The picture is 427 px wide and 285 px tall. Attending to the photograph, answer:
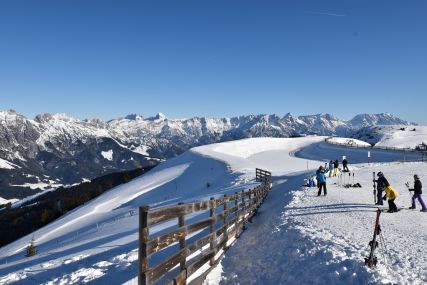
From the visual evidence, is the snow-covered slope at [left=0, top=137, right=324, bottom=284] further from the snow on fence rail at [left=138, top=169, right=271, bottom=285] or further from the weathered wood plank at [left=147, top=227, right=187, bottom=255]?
the weathered wood plank at [left=147, top=227, right=187, bottom=255]

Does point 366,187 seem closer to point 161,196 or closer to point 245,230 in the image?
point 245,230

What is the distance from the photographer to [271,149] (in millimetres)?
108938

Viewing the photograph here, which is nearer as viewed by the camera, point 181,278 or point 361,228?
point 181,278

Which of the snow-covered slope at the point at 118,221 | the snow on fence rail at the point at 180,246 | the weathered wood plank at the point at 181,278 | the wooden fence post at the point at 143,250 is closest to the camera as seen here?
the wooden fence post at the point at 143,250

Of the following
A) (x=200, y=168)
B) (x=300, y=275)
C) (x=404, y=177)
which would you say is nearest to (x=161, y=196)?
(x=200, y=168)

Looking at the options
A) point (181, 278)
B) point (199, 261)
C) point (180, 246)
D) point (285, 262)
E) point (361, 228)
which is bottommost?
point (285, 262)

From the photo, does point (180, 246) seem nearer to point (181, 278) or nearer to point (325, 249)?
point (181, 278)

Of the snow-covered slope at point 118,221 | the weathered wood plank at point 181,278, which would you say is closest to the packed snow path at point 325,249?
the weathered wood plank at point 181,278

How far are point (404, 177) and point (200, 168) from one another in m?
42.2

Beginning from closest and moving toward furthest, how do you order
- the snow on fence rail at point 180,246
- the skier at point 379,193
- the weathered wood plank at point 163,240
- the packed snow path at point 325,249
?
1. the snow on fence rail at point 180,246
2. the weathered wood plank at point 163,240
3. the packed snow path at point 325,249
4. the skier at point 379,193

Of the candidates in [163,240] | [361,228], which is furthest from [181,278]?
[361,228]

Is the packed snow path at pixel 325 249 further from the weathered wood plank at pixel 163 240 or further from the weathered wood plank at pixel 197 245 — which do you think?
the weathered wood plank at pixel 163 240

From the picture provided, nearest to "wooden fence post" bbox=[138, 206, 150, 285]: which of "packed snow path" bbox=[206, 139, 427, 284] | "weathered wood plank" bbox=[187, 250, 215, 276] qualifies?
"weathered wood plank" bbox=[187, 250, 215, 276]

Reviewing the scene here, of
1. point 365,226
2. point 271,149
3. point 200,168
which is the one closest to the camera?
point 365,226
